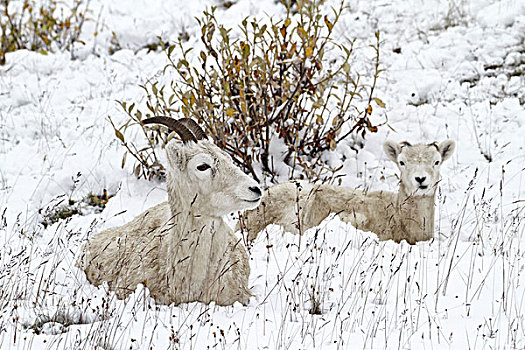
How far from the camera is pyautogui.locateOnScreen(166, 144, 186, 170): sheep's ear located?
5.18m

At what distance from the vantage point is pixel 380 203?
7676 millimetres

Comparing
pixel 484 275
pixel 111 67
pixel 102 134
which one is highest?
pixel 111 67

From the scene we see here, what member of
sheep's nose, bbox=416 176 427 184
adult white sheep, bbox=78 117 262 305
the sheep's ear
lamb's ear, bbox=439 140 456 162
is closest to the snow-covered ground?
adult white sheep, bbox=78 117 262 305

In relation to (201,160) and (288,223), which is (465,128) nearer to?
(288,223)

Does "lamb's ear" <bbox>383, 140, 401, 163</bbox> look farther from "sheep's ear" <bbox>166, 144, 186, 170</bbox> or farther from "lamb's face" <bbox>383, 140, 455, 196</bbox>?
"sheep's ear" <bbox>166, 144, 186, 170</bbox>

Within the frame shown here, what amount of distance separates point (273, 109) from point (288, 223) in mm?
1467

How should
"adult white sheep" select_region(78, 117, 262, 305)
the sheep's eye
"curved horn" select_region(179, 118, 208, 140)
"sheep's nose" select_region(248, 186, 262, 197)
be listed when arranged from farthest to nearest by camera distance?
1. "curved horn" select_region(179, 118, 208, 140)
2. the sheep's eye
3. "adult white sheep" select_region(78, 117, 262, 305)
4. "sheep's nose" select_region(248, 186, 262, 197)

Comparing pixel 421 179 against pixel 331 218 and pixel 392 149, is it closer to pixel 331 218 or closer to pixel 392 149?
pixel 392 149

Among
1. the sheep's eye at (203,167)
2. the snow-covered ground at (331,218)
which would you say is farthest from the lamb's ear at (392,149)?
the sheep's eye at (203,167)

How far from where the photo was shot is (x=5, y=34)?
11.7 meters

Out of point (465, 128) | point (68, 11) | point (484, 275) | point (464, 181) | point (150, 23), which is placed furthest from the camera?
point (68, 11)

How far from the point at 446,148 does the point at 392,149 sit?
25.2 inches

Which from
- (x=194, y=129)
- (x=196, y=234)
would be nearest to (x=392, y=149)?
(x=194, y=129)

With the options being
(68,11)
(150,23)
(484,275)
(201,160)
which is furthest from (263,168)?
(68,11)
